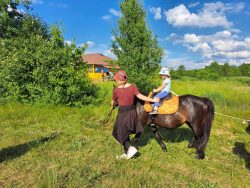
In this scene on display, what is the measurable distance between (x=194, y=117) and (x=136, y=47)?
10446mm

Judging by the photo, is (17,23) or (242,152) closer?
(242,152)

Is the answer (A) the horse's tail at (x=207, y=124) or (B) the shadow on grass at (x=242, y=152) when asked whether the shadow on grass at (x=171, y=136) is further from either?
(A) the horse's tail at (x=207, y=124)

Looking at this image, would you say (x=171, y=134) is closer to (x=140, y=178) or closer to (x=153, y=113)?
(x=153, y=113)

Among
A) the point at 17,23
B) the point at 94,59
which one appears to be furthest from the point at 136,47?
the point at 94,59

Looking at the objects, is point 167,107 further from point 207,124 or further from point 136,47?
point 136,47

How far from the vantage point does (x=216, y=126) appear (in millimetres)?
10188

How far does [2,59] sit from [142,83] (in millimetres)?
8363

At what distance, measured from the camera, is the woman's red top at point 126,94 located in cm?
565

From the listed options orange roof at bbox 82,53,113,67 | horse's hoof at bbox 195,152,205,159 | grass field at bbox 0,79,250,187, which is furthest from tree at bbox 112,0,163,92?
orange roof at bbox 82,53,113,67

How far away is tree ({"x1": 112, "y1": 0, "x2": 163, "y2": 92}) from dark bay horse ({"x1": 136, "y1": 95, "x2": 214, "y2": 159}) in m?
9.35

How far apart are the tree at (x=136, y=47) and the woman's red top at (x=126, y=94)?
402 inches

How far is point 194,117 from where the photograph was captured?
21.2ft

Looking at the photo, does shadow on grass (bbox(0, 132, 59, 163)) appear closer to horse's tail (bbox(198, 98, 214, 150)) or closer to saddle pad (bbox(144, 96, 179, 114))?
saddle pad (bbox(144, 96, 179, 114))

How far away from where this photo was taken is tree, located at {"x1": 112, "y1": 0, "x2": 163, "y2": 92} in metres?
16.1
